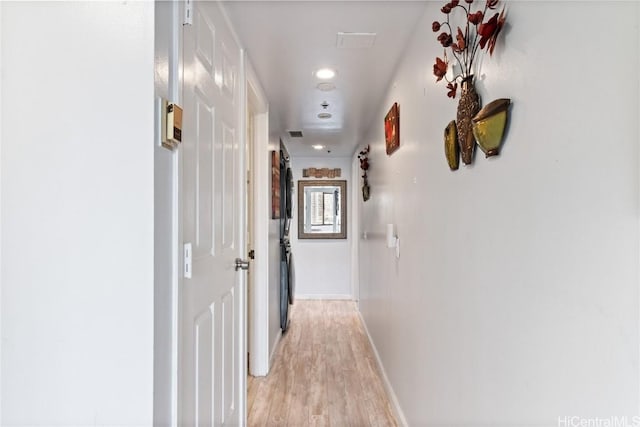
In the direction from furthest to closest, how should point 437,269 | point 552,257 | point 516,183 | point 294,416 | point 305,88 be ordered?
point 305,88
point 294,416
point 437,269
point 516,183
point 552,257

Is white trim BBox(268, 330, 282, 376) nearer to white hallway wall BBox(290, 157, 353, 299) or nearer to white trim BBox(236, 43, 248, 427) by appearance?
white trim BBox(236, 43, 248, 427)

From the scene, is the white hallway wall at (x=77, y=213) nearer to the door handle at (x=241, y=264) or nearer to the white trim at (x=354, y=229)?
the door handle at (x=241, y=264)

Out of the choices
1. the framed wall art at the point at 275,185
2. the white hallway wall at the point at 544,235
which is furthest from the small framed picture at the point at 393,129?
the framed wall art at the point at 275,185

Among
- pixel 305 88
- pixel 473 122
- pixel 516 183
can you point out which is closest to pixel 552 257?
pixel 516 183

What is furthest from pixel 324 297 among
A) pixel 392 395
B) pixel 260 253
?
pixel 392 395

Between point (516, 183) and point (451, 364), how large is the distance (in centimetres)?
79

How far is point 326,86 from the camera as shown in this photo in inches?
102

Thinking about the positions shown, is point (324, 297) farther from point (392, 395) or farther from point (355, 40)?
point (355, 40)

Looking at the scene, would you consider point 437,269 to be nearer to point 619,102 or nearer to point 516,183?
point 516,183

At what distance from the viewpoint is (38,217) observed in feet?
3.25

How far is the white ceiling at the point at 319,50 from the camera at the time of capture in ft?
5.36

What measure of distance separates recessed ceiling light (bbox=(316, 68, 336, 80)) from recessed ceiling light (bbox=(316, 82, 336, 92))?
10cm

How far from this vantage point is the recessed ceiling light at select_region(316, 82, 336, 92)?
2.56 meters

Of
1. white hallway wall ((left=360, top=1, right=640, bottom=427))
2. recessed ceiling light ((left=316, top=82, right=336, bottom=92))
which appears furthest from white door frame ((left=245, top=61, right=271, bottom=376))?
white hallway wall ((left=360, top=1, right=640, bottom=427))
